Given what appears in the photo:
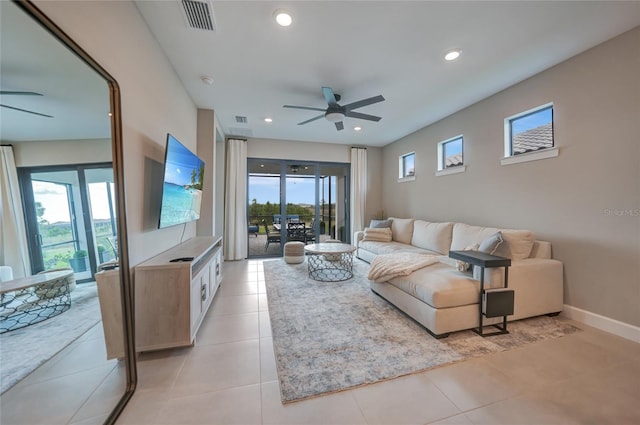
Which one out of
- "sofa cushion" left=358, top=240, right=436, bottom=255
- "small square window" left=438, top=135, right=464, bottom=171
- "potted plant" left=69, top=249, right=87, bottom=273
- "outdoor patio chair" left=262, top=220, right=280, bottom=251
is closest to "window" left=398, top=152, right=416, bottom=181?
"small square window" left=438, top=135, right=464, bottom=171

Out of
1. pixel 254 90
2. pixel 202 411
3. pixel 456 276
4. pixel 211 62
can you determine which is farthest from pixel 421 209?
pixel 202 411

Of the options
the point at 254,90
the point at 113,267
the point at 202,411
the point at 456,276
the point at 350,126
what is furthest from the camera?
the point at 350,126

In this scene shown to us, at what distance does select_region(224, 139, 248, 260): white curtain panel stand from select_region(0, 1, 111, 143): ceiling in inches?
144

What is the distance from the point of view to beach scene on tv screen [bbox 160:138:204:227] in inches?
89.6

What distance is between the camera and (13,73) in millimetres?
949

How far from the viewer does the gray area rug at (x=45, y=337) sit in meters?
0.90

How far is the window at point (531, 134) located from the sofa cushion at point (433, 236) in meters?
1.29

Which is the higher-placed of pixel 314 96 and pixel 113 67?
pixel 314 96

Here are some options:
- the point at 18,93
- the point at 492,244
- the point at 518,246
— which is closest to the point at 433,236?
the point at 518,246

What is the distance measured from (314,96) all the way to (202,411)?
3579mm

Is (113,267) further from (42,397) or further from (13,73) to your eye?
(13,73)

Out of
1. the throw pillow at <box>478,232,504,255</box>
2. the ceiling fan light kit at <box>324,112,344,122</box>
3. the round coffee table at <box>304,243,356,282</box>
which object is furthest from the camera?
the round coffee table at <box>304,243,356,282</box>

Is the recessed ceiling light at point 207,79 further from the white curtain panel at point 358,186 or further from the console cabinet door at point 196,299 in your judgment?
the white curtain panel at point 358,186

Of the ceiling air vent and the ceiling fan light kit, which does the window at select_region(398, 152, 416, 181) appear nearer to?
the ceiling fan light kit
